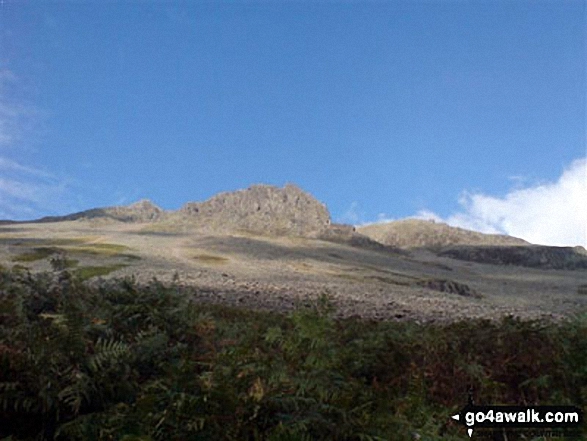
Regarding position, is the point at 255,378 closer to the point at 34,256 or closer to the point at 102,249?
the point at 34,256

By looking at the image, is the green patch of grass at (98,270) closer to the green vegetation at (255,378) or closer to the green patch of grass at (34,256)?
the green patch of grass at (34,256)

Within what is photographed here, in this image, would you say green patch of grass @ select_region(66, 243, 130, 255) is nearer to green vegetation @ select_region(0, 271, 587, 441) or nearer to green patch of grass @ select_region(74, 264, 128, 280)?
green patch of grass @ select_region(74, 264, 128, 280)

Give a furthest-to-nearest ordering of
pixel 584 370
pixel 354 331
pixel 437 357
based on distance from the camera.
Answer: pixel 354 331, pixel 437 357, pixel 584 370

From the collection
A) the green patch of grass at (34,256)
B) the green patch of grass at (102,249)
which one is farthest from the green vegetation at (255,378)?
the green patch of grass at (102,249)

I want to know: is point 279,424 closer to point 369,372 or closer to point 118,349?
point 118,349

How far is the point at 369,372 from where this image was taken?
30.2 ft

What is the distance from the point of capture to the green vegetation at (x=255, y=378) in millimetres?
4762

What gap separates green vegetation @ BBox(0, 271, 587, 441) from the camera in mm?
4762

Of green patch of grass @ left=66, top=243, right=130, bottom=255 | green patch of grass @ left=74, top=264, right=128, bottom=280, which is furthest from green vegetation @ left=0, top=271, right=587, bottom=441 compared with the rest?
green patch of grass @ left=66, top=243, right=130, bottom=255

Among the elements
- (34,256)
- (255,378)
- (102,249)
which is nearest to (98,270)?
(34,256)

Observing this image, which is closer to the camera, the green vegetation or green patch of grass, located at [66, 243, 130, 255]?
the green vegetation

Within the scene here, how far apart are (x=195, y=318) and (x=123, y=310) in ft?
4.64

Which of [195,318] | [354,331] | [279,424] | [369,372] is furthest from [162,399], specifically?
[354,331]

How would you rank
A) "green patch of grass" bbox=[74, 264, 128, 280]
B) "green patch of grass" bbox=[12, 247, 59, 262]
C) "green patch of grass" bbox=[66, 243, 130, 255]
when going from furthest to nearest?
"green patch of grass" bbox=[66, 243, 130, 255] < "green patch of grass" bbox=[12, 247, 59, 262] < "green patch of grass" bbox=[74, 264, 128, 280]
